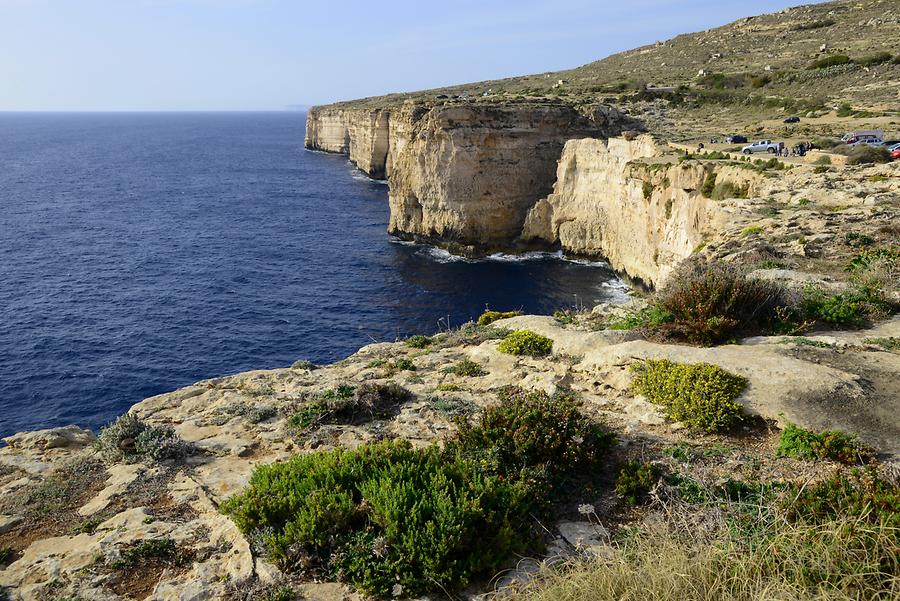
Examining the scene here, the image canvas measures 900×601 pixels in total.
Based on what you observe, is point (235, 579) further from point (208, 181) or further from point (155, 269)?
point (208, 181)

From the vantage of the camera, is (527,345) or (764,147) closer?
(527,345)

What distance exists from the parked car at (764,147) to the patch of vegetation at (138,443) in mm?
36435

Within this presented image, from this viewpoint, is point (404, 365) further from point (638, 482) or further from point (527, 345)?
point (638, 482)

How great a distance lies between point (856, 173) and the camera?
25156mm

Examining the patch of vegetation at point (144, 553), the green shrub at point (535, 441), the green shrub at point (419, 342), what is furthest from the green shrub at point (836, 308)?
the patch of vegetation at point (144, 553)

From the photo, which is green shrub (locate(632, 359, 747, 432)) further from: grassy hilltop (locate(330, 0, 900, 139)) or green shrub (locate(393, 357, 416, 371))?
grassy hilltop (locate(330, 0, 900, 139))

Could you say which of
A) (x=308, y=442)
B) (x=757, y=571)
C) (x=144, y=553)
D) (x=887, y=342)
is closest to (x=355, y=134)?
(x=308, y=442)

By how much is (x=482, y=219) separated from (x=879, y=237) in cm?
3947

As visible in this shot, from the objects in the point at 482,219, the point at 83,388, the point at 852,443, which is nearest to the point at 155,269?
the point at 83,388

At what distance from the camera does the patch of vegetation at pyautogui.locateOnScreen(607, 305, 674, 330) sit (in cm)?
1257

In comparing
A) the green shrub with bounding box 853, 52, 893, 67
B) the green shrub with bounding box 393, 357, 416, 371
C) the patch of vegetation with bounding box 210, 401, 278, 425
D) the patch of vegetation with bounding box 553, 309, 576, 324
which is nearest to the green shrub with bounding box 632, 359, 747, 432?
the patch of vegetation with bounding box 553, 309, 576, 324

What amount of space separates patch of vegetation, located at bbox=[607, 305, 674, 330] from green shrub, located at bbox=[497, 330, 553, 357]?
1.82 metres

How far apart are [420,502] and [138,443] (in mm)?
6288

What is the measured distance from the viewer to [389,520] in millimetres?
6492
